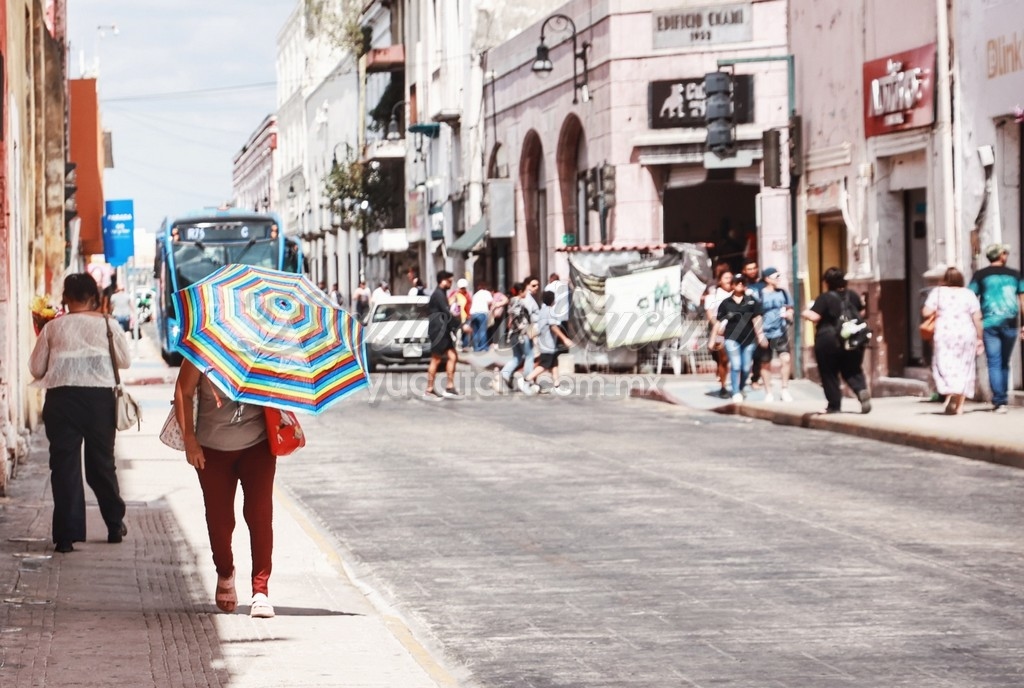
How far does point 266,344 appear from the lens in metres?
8.41

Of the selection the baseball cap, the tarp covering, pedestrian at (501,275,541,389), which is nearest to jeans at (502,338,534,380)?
pedestrian at (501,275,541,389)

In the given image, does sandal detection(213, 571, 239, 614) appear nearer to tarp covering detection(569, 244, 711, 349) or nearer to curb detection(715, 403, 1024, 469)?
Answer: curb detection(715, 403, 1024, 469)

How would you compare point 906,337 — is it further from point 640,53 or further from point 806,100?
point 640,53

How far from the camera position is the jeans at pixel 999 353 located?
67.8 ft

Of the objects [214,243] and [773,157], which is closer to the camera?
[773,157]

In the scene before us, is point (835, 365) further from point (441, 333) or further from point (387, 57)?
point (387, 57)

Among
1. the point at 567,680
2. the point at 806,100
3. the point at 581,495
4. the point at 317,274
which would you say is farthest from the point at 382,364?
the point at 317,274

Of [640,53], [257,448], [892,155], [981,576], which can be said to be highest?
[640,53]

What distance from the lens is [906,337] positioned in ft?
84.8

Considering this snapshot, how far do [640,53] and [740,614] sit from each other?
2878cm

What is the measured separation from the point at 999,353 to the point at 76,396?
12.3m

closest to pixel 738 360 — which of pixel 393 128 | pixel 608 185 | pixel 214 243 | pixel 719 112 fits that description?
pixel 719 112

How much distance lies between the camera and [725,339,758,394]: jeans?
24.5 metres

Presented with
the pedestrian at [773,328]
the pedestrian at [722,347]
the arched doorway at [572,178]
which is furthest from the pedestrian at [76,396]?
the arched doorway at [572,178]
